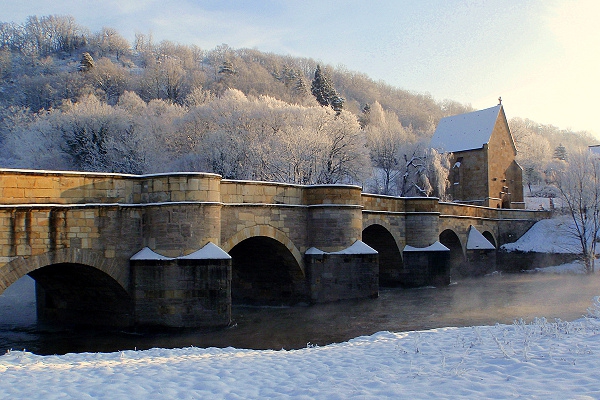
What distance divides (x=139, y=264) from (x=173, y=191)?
6.83 ft

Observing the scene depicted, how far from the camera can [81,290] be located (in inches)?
570

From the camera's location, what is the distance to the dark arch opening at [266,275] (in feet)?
61.0

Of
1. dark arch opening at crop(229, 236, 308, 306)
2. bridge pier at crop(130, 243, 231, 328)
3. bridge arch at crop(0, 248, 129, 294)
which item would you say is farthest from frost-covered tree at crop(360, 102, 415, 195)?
bridge arch at crop(0, 248, 129, 294)

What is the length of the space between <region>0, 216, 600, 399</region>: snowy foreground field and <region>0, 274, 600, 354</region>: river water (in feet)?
11.6

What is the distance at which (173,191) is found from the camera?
1416 cm

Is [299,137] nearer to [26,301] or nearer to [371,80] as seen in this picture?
[26,301]

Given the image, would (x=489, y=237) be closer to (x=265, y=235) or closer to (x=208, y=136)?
(x=208, y=136)

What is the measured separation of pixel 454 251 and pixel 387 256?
8258 millimetres

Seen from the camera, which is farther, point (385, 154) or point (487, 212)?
point (385, 154)

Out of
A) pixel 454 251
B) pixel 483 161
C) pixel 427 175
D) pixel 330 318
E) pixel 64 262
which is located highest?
pixel 483 161

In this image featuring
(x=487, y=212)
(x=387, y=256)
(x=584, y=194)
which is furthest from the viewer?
(x=487, y=212)

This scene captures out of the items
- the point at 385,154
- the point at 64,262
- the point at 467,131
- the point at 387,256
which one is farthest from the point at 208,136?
the point at 64,262

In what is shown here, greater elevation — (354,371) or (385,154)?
(385,154)

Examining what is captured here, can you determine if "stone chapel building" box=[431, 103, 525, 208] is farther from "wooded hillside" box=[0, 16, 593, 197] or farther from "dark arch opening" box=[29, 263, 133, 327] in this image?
"dark arch opening" box=[29, 263, 133, 327]
